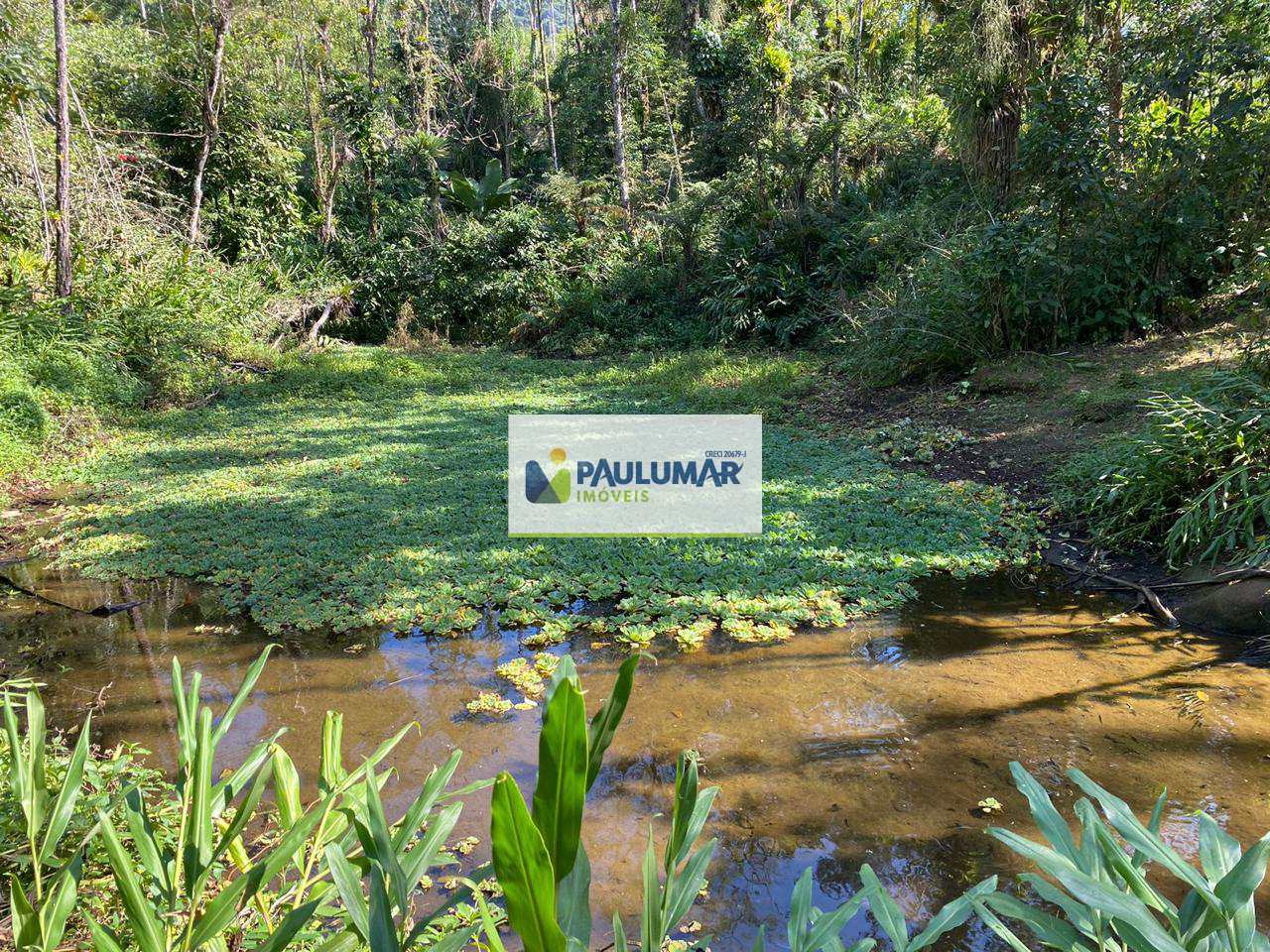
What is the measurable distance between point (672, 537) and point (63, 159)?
6.93 meters

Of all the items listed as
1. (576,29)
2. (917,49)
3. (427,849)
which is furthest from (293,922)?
(576,29)

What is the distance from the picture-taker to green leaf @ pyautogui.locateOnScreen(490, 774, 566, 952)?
692mm

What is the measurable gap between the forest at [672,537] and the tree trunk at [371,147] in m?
0.18

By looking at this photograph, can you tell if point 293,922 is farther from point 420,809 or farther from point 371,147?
point 371,147

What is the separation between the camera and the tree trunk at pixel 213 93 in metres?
9.91

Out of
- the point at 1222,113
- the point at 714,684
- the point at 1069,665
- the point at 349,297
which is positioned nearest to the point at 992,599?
the point at 1069,665

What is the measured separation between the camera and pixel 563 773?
784 mm

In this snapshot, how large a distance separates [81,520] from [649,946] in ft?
18.1

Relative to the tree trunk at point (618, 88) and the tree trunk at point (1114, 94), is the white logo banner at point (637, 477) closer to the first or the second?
the tree trunk at point (1114, 94)

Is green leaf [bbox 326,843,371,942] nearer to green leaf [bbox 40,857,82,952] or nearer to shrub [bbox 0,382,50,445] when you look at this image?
green leaf [bbox 40,857,82,952]

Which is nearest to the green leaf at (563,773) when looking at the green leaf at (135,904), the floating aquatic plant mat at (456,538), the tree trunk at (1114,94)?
the green leaf at (135,904)

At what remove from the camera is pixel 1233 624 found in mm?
3391

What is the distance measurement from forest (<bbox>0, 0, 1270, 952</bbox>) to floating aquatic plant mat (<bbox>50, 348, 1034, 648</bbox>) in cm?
4

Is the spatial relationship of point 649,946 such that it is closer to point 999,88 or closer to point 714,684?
point 714,684
